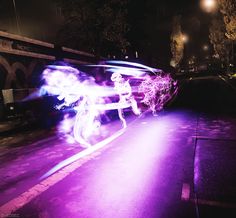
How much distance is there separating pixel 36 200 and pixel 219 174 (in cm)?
344

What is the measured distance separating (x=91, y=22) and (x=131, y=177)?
23.2 metres

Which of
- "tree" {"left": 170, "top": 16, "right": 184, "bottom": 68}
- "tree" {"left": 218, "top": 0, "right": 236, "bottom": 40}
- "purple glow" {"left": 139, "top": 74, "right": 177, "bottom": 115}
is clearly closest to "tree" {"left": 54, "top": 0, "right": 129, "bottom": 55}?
"tree" {"left": 218, "top": 0, "right": 236, "bottom": 40}

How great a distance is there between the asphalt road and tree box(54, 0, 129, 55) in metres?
19.8

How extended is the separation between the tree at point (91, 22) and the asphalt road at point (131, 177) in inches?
778

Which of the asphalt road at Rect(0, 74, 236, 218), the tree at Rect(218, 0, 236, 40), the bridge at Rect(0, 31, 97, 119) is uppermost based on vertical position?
the tree at Rect(218, 0, 236, 40)

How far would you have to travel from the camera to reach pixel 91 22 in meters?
25.8

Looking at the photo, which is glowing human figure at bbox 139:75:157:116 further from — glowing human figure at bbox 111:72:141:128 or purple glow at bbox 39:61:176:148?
glowing human figure at bbox 111:72:141:128

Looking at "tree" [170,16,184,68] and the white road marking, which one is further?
"tree" [170,16,184,68]

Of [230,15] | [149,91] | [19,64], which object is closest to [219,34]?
[230,15]

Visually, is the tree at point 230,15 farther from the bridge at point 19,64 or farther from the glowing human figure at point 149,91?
the bridge at point 19,64

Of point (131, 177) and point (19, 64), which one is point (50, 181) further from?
point (19, 64)

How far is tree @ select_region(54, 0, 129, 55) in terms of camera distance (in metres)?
25.3

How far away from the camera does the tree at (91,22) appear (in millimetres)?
25344

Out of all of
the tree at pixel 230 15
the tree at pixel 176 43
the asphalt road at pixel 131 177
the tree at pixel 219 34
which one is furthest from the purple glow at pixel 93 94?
the tree at pixel 176 43
